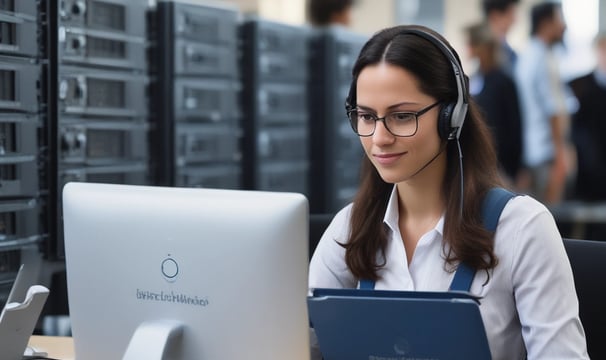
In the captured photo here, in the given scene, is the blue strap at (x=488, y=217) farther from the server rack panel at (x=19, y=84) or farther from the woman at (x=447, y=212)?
the server rack panel at (x=19, y=84)

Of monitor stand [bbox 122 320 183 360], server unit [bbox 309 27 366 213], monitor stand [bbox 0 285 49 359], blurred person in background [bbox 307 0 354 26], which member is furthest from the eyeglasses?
blurred person in background [bbox 307 0 354 26]

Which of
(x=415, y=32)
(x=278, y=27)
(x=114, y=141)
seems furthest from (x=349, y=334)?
(x=278, y=27)

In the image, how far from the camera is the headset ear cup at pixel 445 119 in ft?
5.15

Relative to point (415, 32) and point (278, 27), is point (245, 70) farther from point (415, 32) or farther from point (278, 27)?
point (415, 32)

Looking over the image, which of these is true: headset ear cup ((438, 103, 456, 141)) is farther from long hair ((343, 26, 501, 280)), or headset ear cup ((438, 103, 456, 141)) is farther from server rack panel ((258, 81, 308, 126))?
server rack panel ((258, 81, 308, 126))

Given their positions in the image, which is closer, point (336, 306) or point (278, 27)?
point (336, 306)

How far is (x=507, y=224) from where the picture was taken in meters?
1.57

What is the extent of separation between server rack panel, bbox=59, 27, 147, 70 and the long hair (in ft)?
3.01

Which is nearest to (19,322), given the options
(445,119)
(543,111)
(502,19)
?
(445,119)

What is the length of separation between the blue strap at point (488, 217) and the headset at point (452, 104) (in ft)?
0.37

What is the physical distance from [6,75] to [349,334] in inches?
43.2

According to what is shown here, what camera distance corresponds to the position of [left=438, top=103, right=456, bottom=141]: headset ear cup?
61.8 inches

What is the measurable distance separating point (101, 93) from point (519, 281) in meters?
1.38

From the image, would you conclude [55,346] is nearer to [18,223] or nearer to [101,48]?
[18,223]
